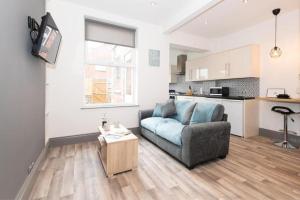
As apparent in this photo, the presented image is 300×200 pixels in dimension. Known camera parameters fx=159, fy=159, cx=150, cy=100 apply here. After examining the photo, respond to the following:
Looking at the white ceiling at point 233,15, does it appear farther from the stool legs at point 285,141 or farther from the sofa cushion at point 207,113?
the stool legs at point 285,141

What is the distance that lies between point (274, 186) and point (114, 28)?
3.99 metres

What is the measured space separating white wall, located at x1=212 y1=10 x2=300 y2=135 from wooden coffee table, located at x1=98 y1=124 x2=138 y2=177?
11.6 ft

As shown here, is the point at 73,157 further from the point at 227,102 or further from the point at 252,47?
the point at 252,47

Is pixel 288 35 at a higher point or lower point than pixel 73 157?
higher

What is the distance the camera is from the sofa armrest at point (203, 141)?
2.21 m

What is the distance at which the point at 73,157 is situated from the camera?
2637 mm

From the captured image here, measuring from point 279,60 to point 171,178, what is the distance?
368 centimetres

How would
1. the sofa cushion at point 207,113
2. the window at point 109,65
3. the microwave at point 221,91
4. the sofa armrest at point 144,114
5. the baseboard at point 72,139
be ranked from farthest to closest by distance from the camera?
the microwave at point 221,91 → the sofa armrest at point 144,114 → the window at point 109,65 → the baseboard at point 72,139 → the sofa cushion at point 207,113

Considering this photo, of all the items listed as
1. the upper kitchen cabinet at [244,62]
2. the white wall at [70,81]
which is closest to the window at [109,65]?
the white wall at [70,81]

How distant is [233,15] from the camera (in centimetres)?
366

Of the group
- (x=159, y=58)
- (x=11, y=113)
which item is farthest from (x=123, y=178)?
(x=159, y=58)

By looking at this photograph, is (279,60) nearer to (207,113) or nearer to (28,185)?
(207,113)

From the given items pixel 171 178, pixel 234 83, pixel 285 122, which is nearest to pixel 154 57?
pixel 234 83

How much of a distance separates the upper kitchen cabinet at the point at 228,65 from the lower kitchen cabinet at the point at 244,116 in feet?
2.39
